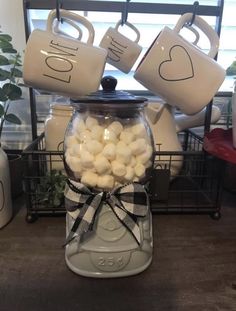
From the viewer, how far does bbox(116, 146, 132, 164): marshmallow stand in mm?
441

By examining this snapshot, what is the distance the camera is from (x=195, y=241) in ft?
1.89

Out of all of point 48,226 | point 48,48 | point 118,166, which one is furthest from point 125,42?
point 48,226

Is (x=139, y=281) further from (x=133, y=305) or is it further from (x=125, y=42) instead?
(x=125, y=42)

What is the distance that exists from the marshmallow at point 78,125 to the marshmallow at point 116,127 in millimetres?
47

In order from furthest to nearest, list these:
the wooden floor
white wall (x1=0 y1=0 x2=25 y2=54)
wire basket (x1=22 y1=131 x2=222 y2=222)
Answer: white wall (x1=0 y1=0 x2=25 y2=54) < wire basket (x1=22 y1=131 x2=222 y2=222) < the wooden floor

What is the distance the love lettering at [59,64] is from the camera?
476 mm

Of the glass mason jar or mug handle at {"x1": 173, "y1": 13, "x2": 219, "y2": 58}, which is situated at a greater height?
mug handle at {"x1": 173, "y1": 13, "x2": 219, "y2": 58}

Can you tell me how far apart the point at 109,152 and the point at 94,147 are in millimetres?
24

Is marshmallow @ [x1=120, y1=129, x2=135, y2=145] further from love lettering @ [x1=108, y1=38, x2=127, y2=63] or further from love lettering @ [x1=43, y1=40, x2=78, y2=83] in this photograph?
love lettering @ [x1=108, y1=38, x2=127, y2=63]

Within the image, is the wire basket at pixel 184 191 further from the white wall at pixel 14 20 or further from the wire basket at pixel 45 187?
the white wall at pixel 14 20

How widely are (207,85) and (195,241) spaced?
0.30 meters

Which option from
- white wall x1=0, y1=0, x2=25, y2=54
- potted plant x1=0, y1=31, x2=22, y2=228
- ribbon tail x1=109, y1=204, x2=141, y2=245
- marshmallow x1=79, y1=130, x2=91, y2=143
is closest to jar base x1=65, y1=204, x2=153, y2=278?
ribbon tail x1=109, y1=204, x2=141, y2=245

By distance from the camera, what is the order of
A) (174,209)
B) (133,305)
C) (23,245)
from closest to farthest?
(133,305) < (23,245) < (174,209)

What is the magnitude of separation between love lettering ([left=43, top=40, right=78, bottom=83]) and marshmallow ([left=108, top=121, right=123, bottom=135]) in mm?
108
